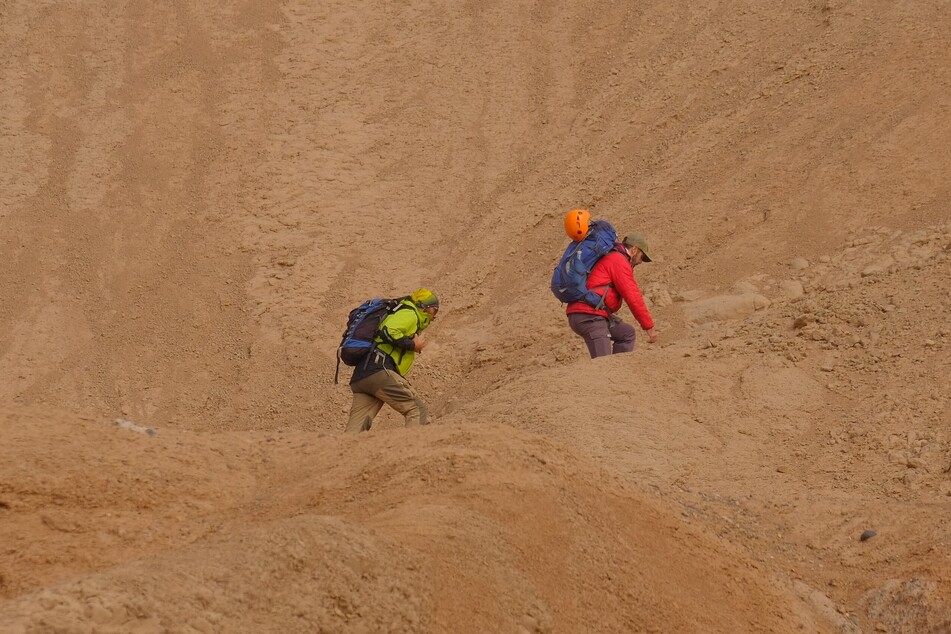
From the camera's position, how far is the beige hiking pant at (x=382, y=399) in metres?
8.53

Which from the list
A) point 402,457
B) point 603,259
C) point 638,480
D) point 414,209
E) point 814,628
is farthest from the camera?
point 414,209

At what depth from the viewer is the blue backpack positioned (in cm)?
884

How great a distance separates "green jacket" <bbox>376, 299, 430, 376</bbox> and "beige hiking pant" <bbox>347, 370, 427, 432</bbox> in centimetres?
14

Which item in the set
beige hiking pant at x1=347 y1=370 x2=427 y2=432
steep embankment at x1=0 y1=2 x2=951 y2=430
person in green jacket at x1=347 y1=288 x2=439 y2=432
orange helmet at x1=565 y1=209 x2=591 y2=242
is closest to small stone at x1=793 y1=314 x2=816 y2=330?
orange helmet at x1=565 y1=209 x2=591 y2=242

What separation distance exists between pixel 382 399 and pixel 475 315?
3.86 meters

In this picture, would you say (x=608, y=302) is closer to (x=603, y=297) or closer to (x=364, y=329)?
(x=603, y=297)

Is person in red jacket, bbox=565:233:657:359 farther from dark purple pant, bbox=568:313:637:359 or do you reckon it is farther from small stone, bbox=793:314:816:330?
small stone, bbox=793:314:816:330

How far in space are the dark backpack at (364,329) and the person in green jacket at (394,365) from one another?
5 cm

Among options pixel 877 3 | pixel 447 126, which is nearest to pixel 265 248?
pixel 447 126

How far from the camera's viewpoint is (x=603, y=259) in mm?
8938

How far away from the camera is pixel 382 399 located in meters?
8.70

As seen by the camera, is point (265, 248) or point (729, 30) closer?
point (265, 248)

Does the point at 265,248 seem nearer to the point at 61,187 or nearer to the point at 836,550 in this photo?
the point at 61,187

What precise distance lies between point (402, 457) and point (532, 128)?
32.8ft
